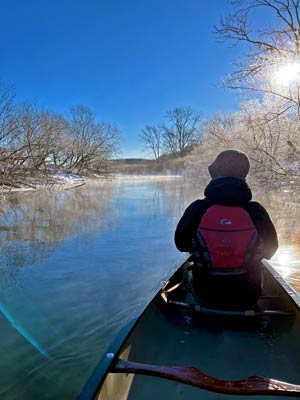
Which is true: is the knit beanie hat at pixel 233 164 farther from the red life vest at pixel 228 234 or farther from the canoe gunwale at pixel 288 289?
the canoe gunwale at pixel 288 289

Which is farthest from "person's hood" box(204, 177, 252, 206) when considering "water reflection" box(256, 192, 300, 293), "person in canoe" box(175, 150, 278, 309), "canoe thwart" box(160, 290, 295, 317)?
"water reflection" box(256, 192, 300, 293)

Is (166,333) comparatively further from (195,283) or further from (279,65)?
(279,65)

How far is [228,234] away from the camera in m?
2.18

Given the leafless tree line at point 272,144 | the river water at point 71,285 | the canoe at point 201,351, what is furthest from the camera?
the leafless tree line at point 272,144

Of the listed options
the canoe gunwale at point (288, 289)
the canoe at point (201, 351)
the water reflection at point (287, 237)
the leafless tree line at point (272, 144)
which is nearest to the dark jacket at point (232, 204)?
the canoe gunwale at point (288, 289)

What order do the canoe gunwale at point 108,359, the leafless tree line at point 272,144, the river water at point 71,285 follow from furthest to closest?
1. the leafless tree line at point 272,144
2. the river water at point 71,285
3. the canoe gunwale at point 108,359

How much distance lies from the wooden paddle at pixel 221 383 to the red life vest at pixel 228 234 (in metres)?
0.80

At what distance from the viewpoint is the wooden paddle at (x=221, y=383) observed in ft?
4.83

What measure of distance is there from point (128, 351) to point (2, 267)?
13.9 feet

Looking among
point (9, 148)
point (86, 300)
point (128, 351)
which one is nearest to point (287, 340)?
point (128, 351)

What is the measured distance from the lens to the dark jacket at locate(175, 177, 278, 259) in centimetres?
219

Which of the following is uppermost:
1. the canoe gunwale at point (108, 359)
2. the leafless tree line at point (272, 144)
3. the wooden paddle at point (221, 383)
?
the leafless tree line at point (272, 144)

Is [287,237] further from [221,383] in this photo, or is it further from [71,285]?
[221,383]

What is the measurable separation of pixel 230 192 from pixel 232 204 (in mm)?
87
